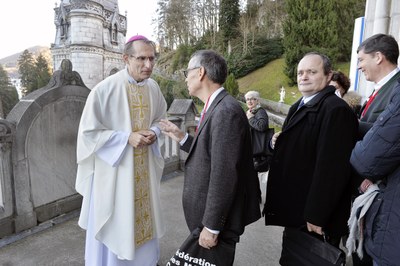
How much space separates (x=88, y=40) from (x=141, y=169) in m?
32.0

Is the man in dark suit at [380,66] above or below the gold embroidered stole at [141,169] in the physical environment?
above

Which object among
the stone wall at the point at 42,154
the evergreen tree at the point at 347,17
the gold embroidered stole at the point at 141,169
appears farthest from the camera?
the evergreen tree at the point at 347,17

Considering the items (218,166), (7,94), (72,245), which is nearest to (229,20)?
(7,94)

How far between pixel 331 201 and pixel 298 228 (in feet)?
1.26

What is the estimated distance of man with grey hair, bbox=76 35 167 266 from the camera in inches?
86.0

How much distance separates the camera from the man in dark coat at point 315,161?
5.57ft

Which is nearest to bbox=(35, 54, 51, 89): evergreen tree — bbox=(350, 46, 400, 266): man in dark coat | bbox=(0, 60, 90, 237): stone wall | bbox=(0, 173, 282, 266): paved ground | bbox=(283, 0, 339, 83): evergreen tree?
bbox=(283, 0, 339, 83): evergreen tree

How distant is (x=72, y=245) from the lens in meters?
3.06

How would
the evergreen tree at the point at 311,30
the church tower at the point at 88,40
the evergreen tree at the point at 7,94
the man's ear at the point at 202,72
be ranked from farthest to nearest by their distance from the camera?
the church tower at the point at 88,40 → the evergreen tree at the point at 311,30 → the evergreen tree at the point at 7,94 → the man's ear at the point at 202,72

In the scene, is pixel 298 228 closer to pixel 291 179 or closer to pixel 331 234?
pixel 331 234

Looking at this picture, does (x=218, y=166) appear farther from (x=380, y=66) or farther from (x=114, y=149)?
(x=380, y=66)

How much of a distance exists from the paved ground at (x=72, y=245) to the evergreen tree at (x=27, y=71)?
3124 cm

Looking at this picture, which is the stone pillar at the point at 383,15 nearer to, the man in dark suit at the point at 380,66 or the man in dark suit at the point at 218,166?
the man in dark suit at the point at 380,66

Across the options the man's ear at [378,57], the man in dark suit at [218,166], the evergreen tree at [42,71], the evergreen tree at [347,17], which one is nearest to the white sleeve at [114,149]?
the man in dark suit at [218,166]
